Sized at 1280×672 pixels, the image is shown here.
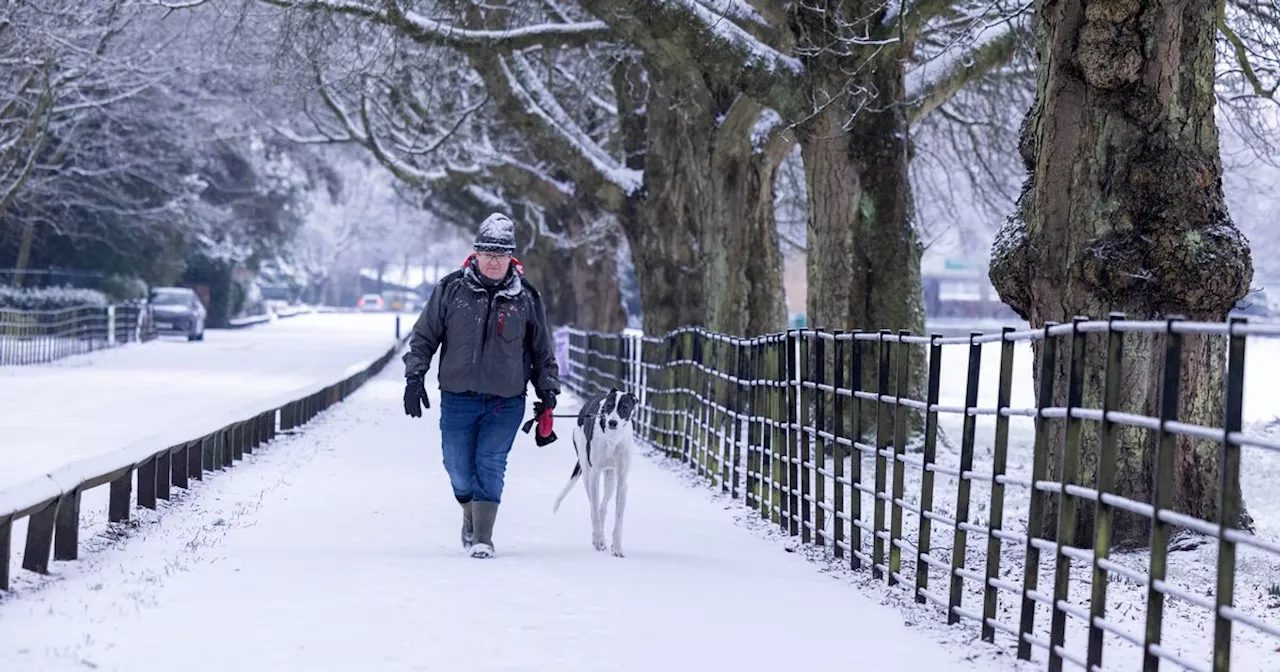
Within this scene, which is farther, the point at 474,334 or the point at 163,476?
the point at 163,476

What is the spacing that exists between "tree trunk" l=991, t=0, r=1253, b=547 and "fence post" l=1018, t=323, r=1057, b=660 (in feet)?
10.3

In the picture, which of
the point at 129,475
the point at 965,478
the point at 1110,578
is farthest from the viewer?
the point at 129,475

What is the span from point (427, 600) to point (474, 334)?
2.11 m

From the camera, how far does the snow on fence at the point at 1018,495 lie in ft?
18.6

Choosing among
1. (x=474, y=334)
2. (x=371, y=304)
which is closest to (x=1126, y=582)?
(x=474, y=334)

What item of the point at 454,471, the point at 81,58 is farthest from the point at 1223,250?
the point at 81,58

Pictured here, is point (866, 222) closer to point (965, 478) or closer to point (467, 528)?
point (467, 528)

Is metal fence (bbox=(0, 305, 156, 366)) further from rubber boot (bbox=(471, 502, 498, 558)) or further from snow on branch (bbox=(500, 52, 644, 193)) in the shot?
rubber boot (bbox=(471, 502, 498, 558))

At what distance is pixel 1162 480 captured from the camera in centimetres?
568

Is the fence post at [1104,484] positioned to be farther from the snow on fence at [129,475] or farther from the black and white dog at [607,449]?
the snow on fence at [129,475]

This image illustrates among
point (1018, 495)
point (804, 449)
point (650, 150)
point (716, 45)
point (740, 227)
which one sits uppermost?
point (716, 45)

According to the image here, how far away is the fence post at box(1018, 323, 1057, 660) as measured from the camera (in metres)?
6.92

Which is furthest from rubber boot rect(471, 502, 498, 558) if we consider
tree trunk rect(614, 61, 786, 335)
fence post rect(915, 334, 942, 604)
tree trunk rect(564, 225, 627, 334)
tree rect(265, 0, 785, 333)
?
tree trunk rect(564, 225, 627, 334)

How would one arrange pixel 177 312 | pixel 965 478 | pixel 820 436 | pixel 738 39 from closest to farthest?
1. pixel 965 478
2. pixel 820 436
3. pixel 738 39
4. pixel 177 312
